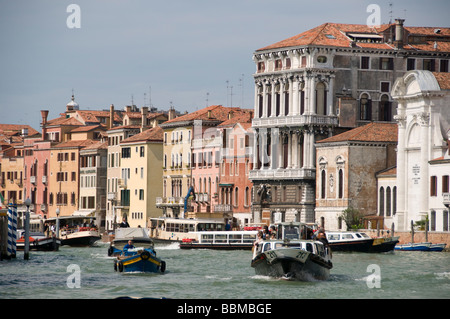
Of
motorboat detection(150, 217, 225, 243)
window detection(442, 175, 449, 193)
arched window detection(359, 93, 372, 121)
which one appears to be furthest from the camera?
arched window detection(359, 93, 372, 121)

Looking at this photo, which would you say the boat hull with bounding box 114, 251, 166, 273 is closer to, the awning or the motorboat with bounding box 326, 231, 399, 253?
the motorboat with bounding box 326, 231, 399, 253

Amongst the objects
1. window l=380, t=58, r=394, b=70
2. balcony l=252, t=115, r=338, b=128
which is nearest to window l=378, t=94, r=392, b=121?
window l=380, t=58, r=394, b=70

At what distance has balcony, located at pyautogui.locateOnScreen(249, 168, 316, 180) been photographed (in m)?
87.4

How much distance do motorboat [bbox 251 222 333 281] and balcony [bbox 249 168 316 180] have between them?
135 feet

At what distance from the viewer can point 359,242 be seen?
68562 mm

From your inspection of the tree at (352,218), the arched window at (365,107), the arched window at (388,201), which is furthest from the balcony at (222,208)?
the arched window at (388,201)

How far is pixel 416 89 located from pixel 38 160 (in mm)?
57861

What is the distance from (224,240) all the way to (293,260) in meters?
32.5

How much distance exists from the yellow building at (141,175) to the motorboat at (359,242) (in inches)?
1584

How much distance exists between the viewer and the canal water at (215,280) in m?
39.9

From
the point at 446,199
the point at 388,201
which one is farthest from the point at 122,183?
the point at 446,199

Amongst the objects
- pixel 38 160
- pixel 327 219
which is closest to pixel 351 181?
pixel 327 219

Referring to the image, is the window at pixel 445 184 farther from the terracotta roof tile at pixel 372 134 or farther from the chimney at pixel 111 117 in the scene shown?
the chimney at pixel 111 117

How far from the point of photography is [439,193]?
237 feet
